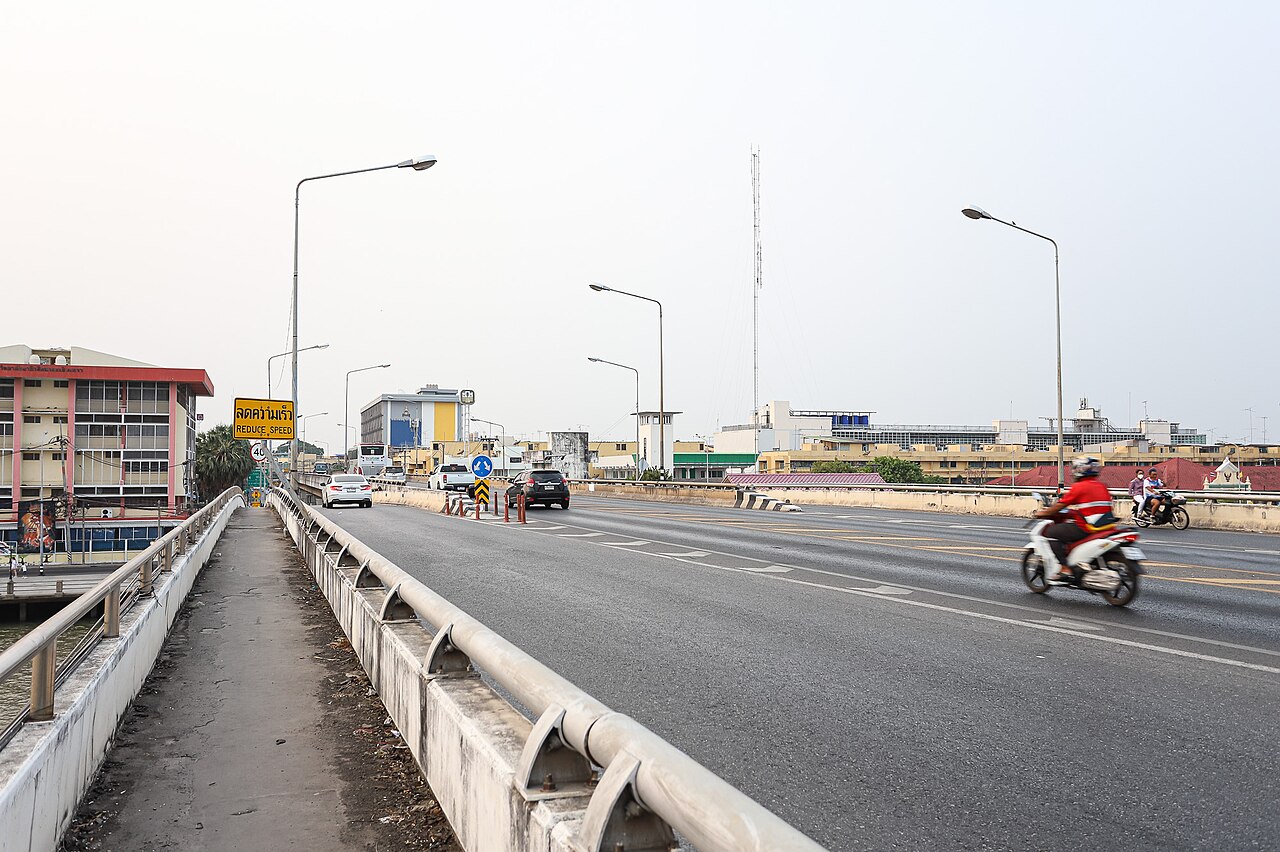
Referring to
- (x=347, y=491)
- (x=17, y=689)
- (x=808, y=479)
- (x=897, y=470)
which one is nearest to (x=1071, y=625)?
(x=17, y=689)

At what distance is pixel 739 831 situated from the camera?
204 cm

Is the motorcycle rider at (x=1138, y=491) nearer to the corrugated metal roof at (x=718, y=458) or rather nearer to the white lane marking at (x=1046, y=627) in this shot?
the white lane marking at (x=1046, y=627)

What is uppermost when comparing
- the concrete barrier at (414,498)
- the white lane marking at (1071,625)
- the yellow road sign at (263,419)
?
the yellow road sign at (263,419)

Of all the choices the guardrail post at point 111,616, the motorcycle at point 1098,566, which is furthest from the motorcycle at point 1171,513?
the guardrail post at point 111,616

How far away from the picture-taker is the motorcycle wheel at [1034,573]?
11312mm

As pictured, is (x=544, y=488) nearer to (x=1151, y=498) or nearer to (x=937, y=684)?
(x=1151, y=498)

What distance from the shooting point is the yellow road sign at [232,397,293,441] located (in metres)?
22.4

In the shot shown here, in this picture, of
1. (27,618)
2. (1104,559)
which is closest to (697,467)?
(27,618)

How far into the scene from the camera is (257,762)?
18.2 ft

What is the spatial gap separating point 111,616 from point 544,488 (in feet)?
90.4

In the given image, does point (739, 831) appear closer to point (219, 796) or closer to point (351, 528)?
point (219, 796)

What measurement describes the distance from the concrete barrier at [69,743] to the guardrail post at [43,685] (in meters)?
0.05

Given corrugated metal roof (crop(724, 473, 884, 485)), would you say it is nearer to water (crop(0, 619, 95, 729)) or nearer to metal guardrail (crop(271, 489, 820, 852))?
water (crop(0, 619, 95, 729))

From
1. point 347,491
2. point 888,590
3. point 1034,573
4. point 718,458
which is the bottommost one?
point 888,590
